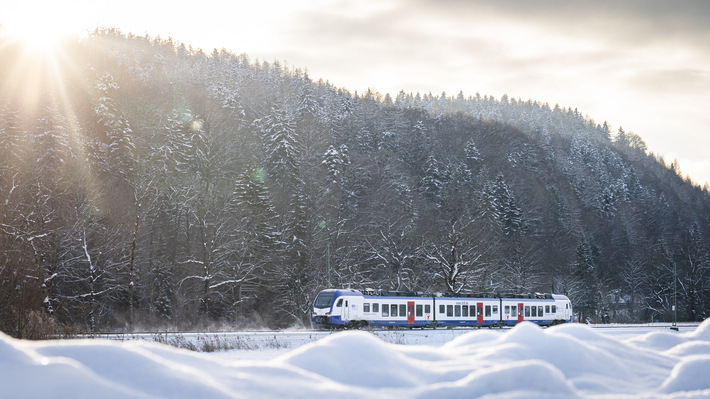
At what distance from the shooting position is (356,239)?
199 ft

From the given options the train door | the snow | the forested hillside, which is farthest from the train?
the snow

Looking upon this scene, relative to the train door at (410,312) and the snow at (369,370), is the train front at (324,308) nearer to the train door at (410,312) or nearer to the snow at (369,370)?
the train door at (410,312)

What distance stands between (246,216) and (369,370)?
50.2 metres

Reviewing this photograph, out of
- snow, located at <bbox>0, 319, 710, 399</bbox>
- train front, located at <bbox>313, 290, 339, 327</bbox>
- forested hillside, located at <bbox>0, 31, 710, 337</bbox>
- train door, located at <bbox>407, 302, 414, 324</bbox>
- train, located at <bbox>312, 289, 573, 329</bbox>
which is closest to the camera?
snow, located at <bbox>0, 319, 710, 399</bbox>

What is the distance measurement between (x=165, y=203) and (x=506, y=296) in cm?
3435

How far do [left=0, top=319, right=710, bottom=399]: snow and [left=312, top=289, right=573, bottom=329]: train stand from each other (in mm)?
23004

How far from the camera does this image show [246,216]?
179 feet

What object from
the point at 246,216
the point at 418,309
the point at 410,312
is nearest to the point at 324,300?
the point at 410,312

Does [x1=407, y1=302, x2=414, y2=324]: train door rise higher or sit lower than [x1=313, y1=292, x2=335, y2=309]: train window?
lower

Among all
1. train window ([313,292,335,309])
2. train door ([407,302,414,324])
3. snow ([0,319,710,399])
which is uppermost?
snow ([0,319,710,399])

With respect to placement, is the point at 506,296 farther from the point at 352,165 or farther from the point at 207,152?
the point at 352,165

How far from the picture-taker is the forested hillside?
38.9 meters

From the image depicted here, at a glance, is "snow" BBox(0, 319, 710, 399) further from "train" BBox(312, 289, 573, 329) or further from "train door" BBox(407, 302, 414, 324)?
"train door" BBox(407, 302, 414, 324)

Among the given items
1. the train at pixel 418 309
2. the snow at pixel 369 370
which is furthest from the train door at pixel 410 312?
the snow at pixel 369 370
